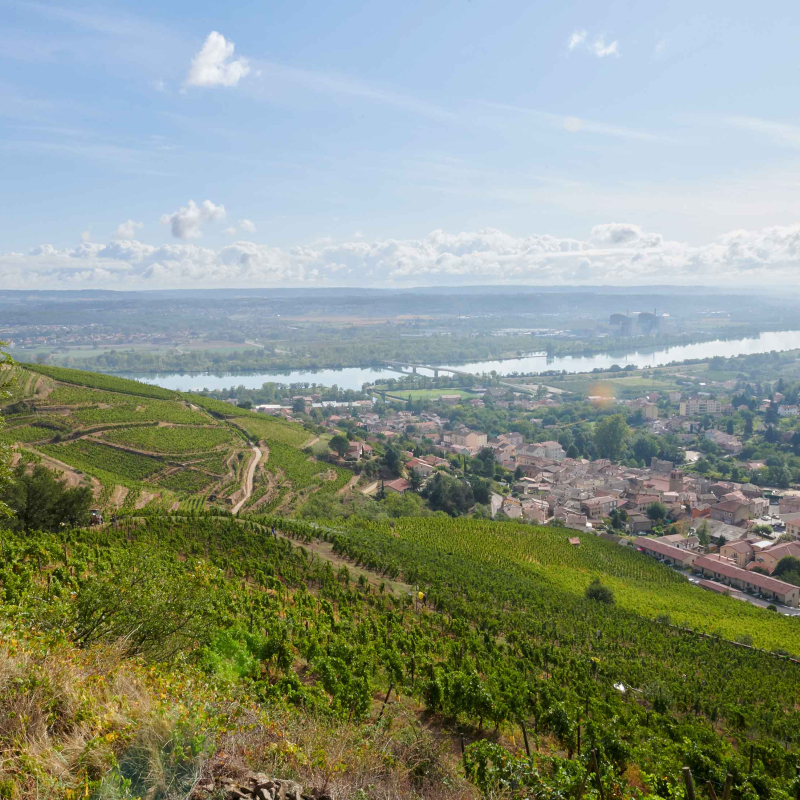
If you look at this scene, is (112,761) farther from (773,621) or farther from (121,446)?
(121,446)

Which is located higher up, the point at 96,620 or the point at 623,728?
the point at 96,620

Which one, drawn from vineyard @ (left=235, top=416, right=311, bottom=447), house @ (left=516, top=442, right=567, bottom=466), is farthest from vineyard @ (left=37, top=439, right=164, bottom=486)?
house @ (left=516, top=442, right=567, bottom=466)

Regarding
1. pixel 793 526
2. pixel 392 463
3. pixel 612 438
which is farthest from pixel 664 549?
pixel 612 438

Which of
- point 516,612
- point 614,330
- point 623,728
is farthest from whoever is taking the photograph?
point 614,330

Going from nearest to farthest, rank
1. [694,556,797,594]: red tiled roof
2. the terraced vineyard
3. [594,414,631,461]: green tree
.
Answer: the terraced vineyard
[694,556,797,594]: red tiled roof
[594,414,631,461]: green tree

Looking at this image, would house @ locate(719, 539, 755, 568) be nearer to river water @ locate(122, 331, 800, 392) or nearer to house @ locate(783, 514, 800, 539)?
house @ locate(783, 514, 800, 539)

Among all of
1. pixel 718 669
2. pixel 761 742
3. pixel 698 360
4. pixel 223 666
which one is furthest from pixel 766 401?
pixel 223 666
